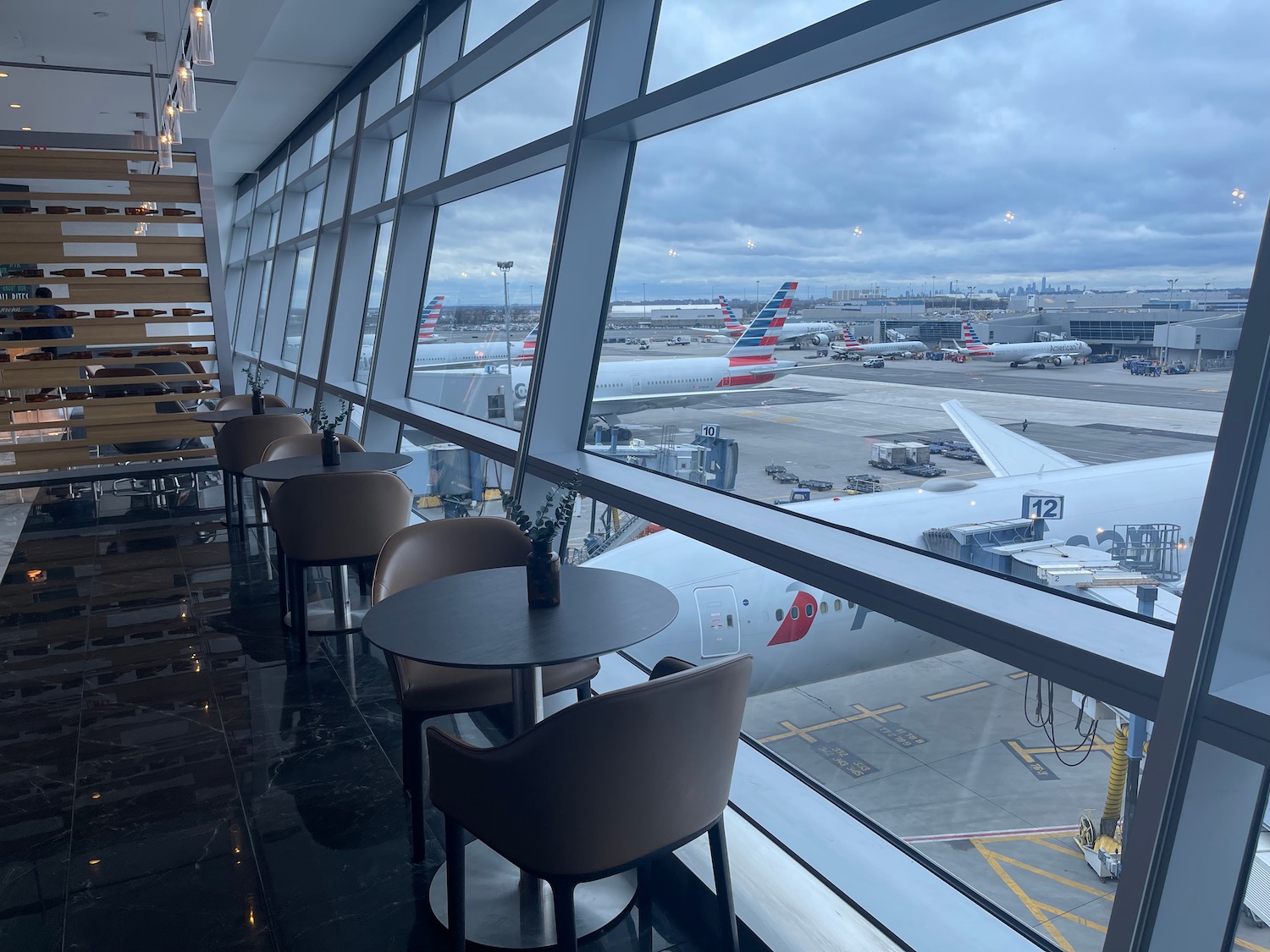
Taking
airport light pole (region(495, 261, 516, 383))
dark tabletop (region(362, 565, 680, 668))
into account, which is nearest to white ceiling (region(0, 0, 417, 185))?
airport light pole (region(495, 261, 516, 383))

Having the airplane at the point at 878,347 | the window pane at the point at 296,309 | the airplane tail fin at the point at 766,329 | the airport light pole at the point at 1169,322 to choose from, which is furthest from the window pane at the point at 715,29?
the window pane at the point at 296,309

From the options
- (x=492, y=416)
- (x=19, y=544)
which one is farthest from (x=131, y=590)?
(x=492, y=416)

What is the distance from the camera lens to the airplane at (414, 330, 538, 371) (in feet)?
17.3

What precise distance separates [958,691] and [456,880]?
61.6 inches

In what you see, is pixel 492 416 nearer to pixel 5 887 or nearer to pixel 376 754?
pixel 376 754

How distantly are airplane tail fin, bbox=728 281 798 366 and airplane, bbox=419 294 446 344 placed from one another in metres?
3.42

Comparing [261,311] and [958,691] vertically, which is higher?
[261,311]

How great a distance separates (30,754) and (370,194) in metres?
5.19

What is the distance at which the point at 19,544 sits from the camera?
566 centimetres

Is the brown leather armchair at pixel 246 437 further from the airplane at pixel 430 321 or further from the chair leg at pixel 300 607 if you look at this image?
the chair leg at pixel 300 607

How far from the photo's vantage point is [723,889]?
6.06 ft

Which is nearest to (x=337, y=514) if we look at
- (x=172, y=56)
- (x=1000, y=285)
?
(x=1000, y=285)

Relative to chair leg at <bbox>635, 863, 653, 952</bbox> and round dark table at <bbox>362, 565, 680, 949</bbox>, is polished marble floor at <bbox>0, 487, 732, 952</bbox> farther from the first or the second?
round dark table at <bbox>362, 565, 680, 949</bbox>

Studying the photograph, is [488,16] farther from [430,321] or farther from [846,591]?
[846,591]
